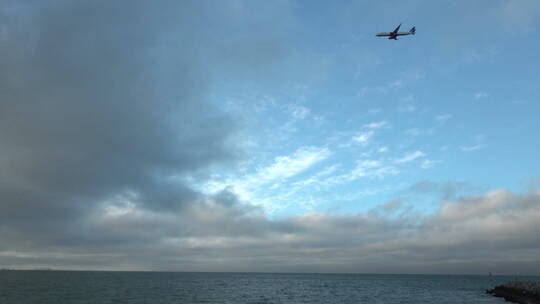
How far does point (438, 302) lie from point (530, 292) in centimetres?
2054

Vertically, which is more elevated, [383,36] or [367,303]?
[383,36]

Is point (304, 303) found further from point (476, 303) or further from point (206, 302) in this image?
point (476, 303)

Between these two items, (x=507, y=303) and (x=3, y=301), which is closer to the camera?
(x=3, y=301)

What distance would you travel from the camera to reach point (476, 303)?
8594 cm

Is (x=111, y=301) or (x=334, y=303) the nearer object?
(x=111, y=301)

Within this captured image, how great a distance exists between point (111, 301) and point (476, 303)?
82826 mm

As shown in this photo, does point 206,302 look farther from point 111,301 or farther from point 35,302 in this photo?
point 35,302

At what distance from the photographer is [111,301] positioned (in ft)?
249

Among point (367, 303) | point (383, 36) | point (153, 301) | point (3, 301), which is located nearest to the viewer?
point (383, 36)

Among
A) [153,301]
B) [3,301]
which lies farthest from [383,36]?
[3,301]

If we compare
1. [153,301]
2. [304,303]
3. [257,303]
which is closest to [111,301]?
[153,301]

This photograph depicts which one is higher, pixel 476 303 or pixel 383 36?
pixel 383 36

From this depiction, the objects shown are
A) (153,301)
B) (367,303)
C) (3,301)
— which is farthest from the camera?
(367,303)

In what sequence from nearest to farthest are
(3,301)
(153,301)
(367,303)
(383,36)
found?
(383,36), (3,301), (153,301), (367,303)
